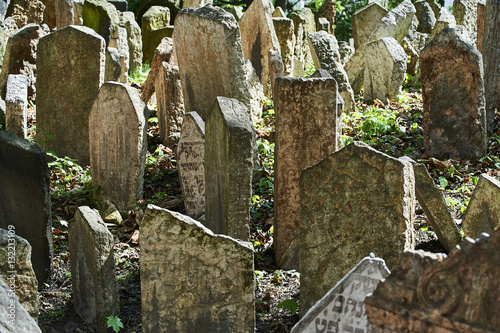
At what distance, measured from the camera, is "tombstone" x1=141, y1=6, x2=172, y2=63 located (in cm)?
Answer: 1448

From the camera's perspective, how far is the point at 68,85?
7.34 metres

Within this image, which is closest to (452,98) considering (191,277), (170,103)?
(170,103)

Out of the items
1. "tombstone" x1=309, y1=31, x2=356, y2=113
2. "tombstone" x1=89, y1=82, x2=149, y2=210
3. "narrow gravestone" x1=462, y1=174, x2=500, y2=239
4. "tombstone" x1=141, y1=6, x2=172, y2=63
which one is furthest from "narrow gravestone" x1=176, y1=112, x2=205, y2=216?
"tombstone" x1=141, y1=6, x2=172, y2=63

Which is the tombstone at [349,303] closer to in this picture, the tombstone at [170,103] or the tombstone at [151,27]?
the tombstone at [170,103]

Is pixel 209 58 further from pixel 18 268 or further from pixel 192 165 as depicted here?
pixel 18 268

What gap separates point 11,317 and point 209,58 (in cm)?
490

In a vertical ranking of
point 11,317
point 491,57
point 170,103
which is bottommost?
point 11,317

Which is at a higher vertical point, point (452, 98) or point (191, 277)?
point (452, 98)

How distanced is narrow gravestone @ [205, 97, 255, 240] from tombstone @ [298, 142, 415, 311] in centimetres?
64

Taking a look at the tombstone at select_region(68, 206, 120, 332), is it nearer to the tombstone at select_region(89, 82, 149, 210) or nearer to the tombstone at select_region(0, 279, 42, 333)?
the tombstone at select_region(0, 279, 42, 333)


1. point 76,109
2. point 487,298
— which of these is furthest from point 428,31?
point 487,298

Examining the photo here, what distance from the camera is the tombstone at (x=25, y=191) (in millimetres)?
4688

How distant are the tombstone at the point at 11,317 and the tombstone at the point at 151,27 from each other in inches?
465

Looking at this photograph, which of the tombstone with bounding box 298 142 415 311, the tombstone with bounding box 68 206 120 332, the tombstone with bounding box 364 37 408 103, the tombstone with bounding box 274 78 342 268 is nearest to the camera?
the tombstone with bounding box 298 142 415 311
